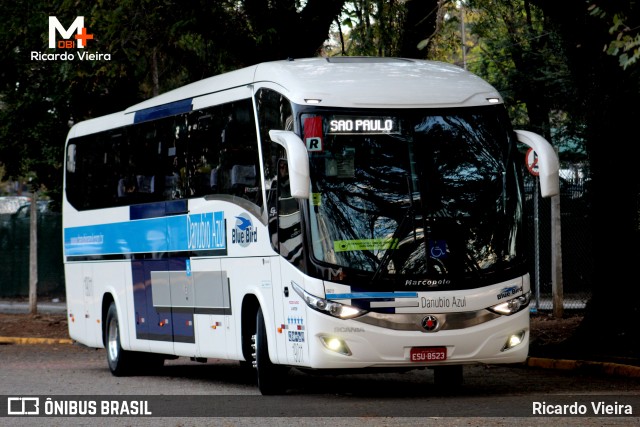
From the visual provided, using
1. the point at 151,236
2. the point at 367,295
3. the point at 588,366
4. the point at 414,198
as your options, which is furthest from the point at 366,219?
the point at 151,236

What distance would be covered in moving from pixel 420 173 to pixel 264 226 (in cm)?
196

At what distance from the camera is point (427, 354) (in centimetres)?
1348

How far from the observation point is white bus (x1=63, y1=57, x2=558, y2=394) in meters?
13.5

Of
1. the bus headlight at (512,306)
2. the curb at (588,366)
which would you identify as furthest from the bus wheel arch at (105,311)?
the bus headlight at (512,306)

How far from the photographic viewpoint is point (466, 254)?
13.8m

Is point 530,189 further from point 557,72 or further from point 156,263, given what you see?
point 156,263

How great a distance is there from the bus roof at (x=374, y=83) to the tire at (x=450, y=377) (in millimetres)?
2952

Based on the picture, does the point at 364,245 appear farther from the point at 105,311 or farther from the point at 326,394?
the point at 105,311

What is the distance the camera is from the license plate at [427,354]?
13438mm

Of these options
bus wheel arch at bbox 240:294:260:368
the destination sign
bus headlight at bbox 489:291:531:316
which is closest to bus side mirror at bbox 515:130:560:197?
bus headlight at bbox 489:291:531:316

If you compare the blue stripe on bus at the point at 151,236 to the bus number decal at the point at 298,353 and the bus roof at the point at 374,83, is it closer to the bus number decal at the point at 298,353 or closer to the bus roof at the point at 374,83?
the bus roof at the point at 374,83

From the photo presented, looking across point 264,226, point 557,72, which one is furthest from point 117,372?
point 557,72

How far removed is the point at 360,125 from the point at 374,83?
2.12ft

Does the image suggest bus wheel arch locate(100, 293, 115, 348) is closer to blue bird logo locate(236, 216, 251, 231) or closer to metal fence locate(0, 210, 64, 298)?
blue bird logo locate(236, 216, 251, 231)
